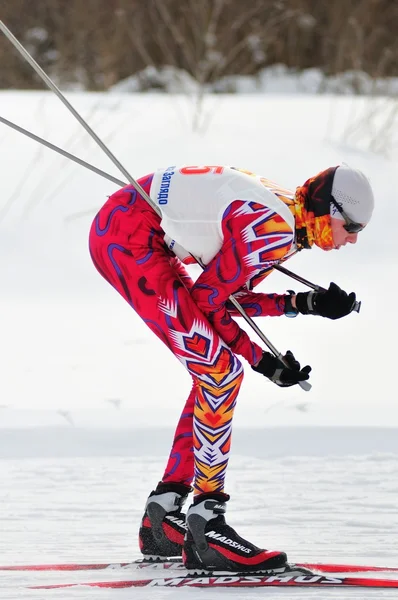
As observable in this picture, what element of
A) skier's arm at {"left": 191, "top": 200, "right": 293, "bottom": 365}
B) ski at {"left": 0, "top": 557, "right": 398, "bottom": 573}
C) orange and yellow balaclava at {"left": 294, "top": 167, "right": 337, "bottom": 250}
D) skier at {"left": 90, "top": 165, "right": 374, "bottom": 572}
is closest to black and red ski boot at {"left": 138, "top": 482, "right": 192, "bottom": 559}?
ski at {"left": 0, "top": 557, "right": 398, "bottom": 573}

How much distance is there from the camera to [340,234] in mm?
3135

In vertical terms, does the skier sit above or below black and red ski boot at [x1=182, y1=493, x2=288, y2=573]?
above

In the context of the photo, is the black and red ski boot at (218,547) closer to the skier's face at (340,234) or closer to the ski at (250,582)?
the ski at (250,582)

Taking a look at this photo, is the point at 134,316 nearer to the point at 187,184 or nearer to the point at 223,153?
the point at 223,153

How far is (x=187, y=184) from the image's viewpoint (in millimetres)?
3195

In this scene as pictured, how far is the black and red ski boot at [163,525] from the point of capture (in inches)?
134

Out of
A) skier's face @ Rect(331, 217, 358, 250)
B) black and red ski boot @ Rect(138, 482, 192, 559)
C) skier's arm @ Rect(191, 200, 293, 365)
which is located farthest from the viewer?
black and red ski boot @ Rect(138, 482, 192, 559)

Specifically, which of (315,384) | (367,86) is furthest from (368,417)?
(367,86)

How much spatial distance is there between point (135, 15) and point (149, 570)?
35.0 feet

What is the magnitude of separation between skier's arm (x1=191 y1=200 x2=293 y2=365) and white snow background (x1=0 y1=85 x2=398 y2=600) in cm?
85

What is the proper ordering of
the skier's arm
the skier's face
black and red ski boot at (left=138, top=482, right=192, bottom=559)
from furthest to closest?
black and red ski boot at (left=138, top=482, right=192, bottom=559), the skier's face, the skier's arm

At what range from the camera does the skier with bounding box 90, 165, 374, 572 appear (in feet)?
10.00

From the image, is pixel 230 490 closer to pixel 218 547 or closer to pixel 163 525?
pixel 163 525

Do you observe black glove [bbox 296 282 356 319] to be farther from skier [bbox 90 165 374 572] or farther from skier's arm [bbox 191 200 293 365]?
skier's arm [bbox 191 200 293 365]
